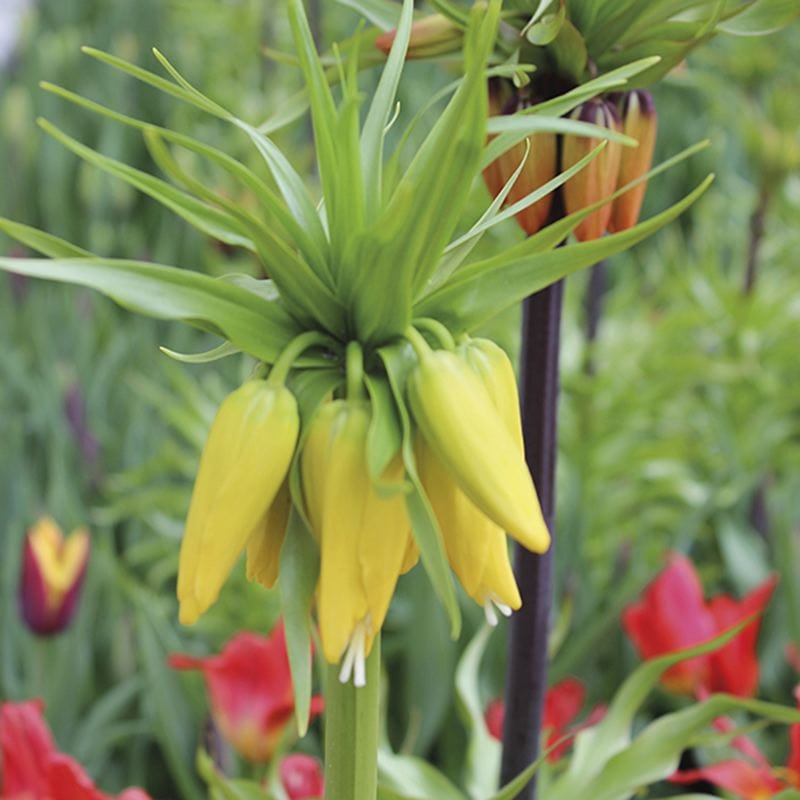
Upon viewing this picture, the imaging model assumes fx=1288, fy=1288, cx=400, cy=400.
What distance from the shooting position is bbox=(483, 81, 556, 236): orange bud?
0.43 meters

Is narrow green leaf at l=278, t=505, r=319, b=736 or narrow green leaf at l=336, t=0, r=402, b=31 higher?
narrow green leaf at l=336, t=0, r=402, b=31

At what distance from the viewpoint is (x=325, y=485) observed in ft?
1.04

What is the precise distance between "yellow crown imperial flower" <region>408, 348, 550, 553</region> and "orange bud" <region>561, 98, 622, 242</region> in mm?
141

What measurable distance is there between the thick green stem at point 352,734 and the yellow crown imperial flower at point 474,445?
0.07 m

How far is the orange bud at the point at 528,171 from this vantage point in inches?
17.1

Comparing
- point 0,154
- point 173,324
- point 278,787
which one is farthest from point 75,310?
point 278,787

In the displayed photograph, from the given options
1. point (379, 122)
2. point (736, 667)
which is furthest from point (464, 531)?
point (736, 667)

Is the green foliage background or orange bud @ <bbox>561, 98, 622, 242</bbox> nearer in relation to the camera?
orange bud @ <bbox>561, 98, 622, 242</bbox>

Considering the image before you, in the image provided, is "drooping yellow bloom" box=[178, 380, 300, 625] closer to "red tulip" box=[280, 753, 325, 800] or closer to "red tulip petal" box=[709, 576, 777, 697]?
"red tulip" box=[280, 753, 325, 800]

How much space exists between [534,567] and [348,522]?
0.18 meters

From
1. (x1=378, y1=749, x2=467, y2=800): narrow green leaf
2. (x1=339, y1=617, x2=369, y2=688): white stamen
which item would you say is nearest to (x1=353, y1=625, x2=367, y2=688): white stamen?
(x1=339, y1=617, x2=369, y2=688): white stamen

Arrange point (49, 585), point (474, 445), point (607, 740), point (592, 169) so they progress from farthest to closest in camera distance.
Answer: point (49, 585) < point (607, 740) < point (592, 169) < point (474, 445)

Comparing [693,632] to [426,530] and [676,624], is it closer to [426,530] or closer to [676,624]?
[676,624]

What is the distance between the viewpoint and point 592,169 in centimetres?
43
